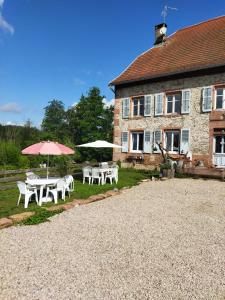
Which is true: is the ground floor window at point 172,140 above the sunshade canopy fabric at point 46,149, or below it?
above

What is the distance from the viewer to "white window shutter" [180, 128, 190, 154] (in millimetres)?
16266

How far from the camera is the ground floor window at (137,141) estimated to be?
19.1 metres

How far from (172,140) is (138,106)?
3.67 meters

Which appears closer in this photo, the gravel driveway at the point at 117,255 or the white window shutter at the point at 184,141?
the gravel driveway at the point at 117,255

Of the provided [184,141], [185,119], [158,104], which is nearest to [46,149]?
[184,141]

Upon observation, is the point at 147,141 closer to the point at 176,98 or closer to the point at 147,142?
the point at 147,142

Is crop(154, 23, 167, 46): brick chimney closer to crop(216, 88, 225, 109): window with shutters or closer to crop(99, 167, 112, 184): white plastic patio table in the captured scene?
crop(216, 88, 225, 109): window with shutters

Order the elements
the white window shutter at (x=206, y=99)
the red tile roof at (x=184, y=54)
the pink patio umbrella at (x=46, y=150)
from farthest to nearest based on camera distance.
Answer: the red tile roof at (x=184, y=54)
the white window shutter at (x=206, y=99)
the pink patio umbrella at (x=46, y=150)

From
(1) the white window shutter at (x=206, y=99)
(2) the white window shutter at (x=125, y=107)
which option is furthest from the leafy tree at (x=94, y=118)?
(1) the white window shutter at (x=206, y=99)

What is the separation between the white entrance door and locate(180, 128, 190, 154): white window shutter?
5.17 feet

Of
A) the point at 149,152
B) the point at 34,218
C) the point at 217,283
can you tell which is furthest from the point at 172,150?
the point at 217,283

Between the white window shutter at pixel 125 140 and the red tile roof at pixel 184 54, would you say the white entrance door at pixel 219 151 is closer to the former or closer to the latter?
the red tile roof at pixel 184 54

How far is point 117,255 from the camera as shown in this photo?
4500 mm

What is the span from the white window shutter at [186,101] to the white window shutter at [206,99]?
92 cm
